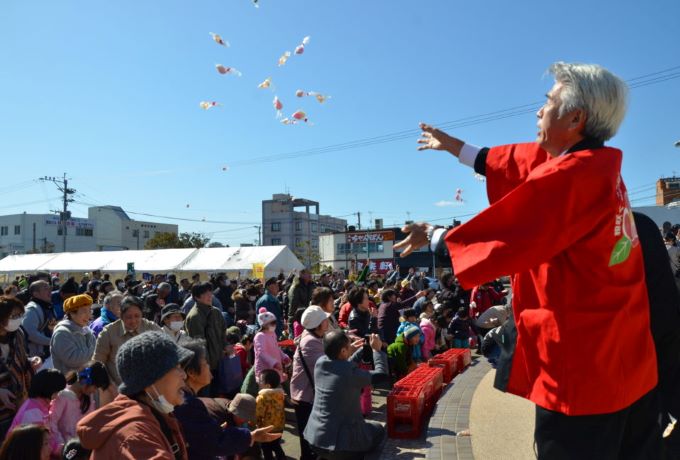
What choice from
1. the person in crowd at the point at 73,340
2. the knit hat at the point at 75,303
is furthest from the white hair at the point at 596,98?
the knit hat at the point at 75,303

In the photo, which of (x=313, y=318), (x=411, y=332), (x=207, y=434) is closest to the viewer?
(x=207, y=434)

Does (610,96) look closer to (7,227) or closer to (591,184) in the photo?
(591,184)

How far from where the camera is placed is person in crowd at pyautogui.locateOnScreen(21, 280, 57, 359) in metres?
6.61

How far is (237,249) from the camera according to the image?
25469 millimetres

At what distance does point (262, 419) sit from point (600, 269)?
4510 millimetres

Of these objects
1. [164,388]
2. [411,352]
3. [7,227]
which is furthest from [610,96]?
[7,227]

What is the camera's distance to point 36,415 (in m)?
4.20

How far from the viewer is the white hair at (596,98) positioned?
182 cm

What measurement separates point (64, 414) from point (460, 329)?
878 cm

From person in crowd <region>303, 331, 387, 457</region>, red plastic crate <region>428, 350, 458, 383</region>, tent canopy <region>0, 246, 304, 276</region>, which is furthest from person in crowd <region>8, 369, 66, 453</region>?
tent canopy <region>0, 246, 304, 276</region>

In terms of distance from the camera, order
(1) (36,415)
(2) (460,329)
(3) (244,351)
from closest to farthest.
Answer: (1) (36,415)
(3) (244,351)
(2) (460,329)

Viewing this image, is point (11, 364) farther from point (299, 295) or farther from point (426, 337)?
point (426, 337)

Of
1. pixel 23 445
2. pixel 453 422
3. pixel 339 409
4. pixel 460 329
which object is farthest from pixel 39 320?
pixel 460 329

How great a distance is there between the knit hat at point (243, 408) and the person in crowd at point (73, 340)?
6.76 feet
